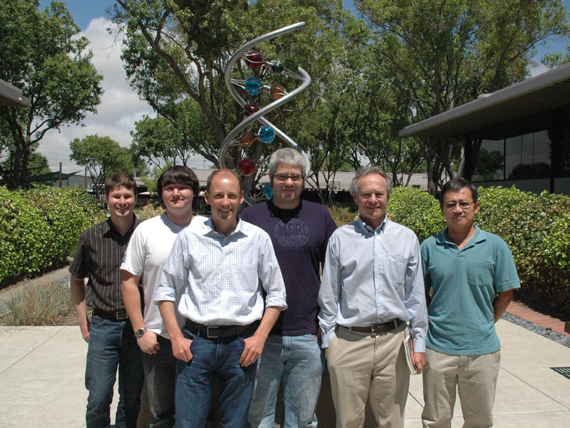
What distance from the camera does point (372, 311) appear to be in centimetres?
243

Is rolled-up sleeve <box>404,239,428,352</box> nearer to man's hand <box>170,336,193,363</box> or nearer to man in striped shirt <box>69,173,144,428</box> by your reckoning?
man's hand <box>170,336,193,363</box>

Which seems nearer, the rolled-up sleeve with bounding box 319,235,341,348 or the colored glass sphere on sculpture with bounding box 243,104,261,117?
the rolled-up sleeve with bounding box 319,235,341,348

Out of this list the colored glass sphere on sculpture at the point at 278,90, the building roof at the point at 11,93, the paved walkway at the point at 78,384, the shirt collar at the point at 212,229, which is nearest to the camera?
the shirt collar at the point at 212,229

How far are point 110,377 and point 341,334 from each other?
4.53ft

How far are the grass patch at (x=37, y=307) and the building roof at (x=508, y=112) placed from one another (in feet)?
33.0

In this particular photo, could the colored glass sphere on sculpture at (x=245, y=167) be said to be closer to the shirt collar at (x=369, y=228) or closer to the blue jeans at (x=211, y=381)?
the shirt collar at (x=369, y=228)

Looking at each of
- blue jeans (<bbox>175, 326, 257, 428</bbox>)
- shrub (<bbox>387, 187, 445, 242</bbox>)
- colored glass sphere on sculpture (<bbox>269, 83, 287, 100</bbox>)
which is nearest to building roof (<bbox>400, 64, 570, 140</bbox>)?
shrub (<bbox>387, 187, 445, 242</bbox>)

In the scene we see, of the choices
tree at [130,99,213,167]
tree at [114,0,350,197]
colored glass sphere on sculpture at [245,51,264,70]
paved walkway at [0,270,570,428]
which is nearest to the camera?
paved walkway at [0,270,570,428]

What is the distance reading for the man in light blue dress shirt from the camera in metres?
2.46

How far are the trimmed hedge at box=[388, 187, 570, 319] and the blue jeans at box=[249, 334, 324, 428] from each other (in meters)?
4.52

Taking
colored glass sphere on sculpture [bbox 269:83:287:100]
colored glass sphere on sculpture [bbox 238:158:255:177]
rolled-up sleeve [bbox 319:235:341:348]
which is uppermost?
colored glass sphere on sculpture [bbox 269:83:287:100]

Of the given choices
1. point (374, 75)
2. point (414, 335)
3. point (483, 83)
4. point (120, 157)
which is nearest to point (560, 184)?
point (483, 83)

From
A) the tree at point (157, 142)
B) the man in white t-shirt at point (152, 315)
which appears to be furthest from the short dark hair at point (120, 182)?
the tree at point (157, 142)

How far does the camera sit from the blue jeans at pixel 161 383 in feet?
8.39
